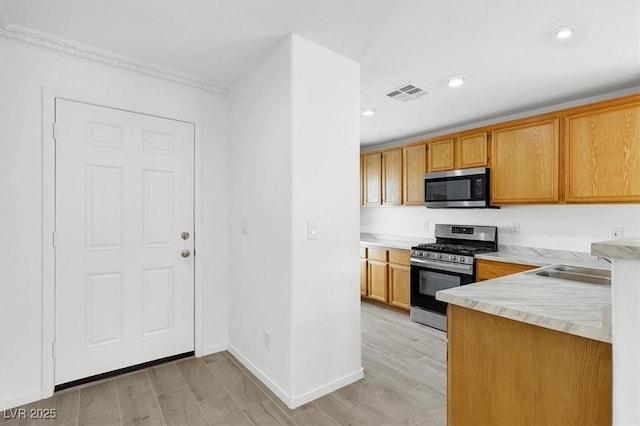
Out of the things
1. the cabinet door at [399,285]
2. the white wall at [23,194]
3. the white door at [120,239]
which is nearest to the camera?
the white wall at [23,194]

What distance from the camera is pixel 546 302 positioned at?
1.34 metres

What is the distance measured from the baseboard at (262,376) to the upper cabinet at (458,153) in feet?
9.97

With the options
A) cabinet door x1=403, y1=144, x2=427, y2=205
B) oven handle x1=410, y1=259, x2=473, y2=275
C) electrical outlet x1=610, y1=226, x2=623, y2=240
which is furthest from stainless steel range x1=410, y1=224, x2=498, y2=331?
electrical outlet x1=610, y1=226, x2=623, y2=240

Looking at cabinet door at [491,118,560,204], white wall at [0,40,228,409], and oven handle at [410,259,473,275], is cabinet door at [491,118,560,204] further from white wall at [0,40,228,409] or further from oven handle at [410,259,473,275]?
white wall at [0,40,228,409]

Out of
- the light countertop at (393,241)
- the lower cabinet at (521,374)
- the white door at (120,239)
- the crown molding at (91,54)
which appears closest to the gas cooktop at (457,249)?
the light countertop at (393,241)

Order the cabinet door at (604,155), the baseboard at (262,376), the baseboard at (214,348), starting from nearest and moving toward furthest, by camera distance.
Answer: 1. the baseboard at (262,376)
2. the cabinet door at (604,155)
3. the baseboard at (214,348)

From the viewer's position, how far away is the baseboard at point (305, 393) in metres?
2.13

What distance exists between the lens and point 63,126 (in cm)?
229

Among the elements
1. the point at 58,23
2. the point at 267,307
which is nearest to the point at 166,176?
the point at 58,23

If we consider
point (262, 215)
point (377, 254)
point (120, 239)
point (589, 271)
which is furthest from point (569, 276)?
point (120, 239)

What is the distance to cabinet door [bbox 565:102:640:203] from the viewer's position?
2645mm

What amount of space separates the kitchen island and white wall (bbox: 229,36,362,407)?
97 cm

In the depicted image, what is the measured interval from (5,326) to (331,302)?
2137mm

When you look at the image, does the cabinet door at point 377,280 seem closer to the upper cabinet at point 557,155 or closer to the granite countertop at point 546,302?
the upper cabinet at point 557,155
